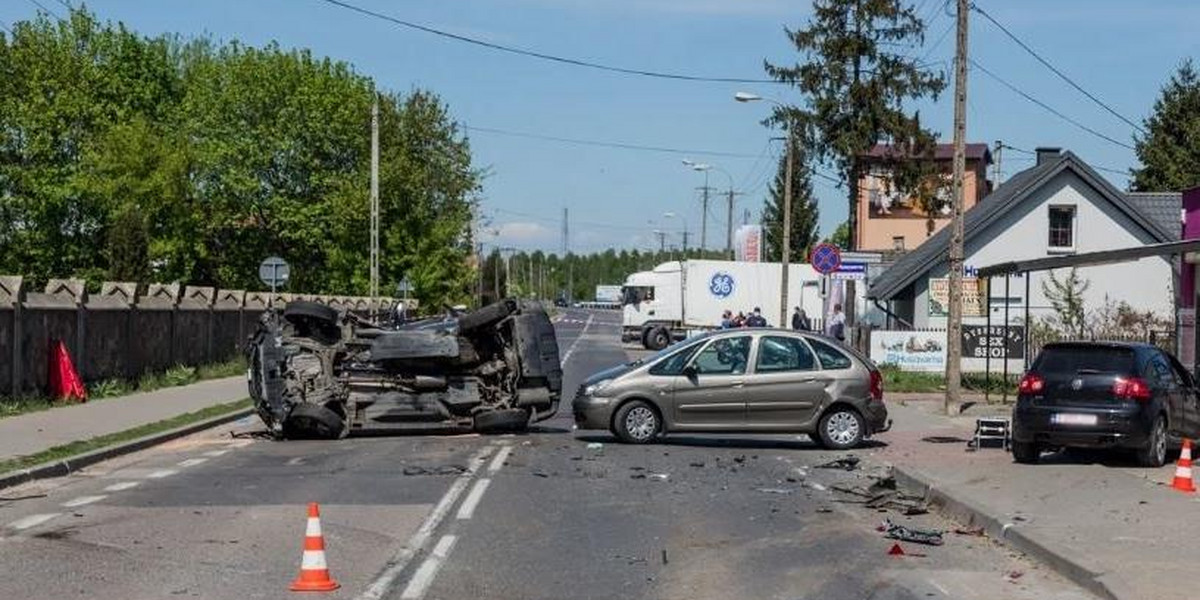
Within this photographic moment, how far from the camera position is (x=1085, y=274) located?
44.8 metres

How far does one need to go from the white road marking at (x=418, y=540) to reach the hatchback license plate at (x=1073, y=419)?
21.6ft

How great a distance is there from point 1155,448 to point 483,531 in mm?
8741

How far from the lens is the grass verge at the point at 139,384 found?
22.8 m

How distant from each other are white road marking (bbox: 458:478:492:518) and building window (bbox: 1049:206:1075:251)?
3461 centimetres

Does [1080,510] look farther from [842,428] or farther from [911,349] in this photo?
[911,349]

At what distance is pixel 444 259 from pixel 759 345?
54276 mm

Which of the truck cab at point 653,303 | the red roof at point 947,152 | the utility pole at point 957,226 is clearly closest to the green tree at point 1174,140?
the red roof at point 947,152

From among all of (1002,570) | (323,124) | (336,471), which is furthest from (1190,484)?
(323,124)

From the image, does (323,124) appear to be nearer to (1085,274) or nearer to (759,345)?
(1085,274)

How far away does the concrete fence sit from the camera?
2328cm

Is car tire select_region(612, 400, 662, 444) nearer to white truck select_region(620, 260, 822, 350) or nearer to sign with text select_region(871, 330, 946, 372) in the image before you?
sign with text select_region(871, 330, 946, 372)

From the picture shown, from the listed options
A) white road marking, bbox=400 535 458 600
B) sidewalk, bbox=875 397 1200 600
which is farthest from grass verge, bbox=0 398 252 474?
sidewalk, bbox=875 397 1200 600

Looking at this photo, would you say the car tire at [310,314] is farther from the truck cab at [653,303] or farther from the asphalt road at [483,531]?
the truck cab at [653,303]

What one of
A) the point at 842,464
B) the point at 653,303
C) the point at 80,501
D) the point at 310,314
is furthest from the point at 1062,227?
the point at 80,501
